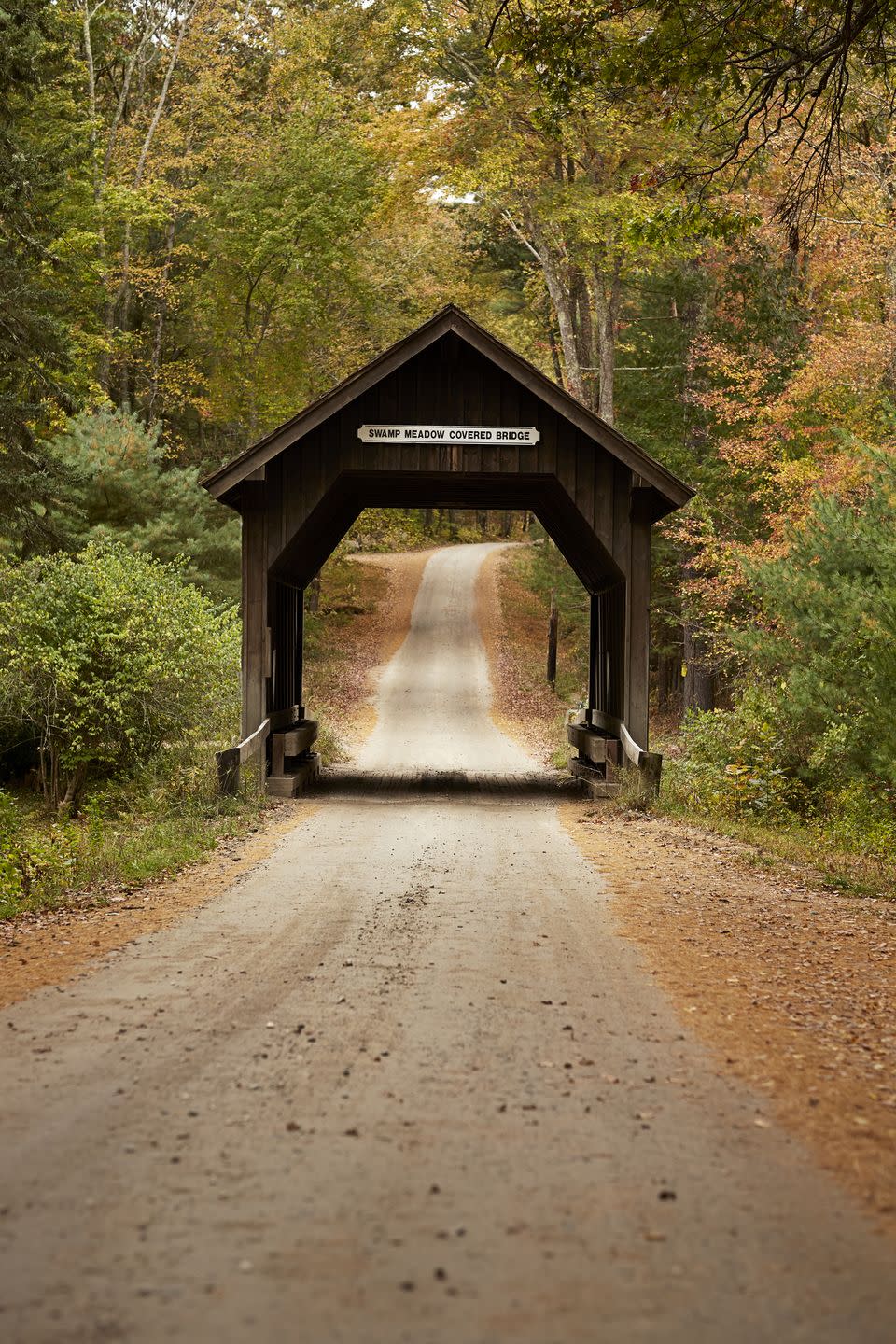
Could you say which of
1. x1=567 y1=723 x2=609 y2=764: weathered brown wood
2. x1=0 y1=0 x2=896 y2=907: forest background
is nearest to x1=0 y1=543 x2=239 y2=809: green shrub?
x1=0 y1=0 x2=896 y2=907: forest background

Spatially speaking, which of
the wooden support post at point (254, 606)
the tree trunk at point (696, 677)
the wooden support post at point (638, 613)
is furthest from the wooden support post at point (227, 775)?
the tree trunk at point (696, 677)

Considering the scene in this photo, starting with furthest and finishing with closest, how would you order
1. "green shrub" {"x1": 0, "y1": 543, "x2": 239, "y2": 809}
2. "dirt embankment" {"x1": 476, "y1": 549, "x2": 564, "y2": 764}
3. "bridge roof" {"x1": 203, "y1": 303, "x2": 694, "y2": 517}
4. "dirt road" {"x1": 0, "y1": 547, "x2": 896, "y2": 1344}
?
1. "dirt embankment" {"x1": 476, "y1": 549, "x2": 564, "y2": 764}
2. "green shrub" {"x1": 0, "y1": 543, "x2": 239, "y2": 809}
3. "bridge roof" {"x1": 203, "y1": 303, "x2": 694, "y2": 517}
4. "dirt road" {"x1": 0, "y1": 547, "x2": 896, "y2": 1344}

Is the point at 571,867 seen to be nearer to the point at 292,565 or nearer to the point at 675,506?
the point at 675,506

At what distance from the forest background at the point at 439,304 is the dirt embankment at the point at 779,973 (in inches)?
89.1

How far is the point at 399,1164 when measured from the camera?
3797 mm

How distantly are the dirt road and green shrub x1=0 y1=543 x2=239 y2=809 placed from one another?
8.07m

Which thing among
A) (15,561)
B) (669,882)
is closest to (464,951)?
(669,882)

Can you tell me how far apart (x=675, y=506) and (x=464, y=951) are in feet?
30.8

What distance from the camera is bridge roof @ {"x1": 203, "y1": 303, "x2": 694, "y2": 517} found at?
14484 mm

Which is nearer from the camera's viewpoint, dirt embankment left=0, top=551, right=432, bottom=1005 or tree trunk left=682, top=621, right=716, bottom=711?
dirt embankment left=0, top=551, right=432, bottom=1005

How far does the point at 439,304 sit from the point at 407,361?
22.3 metres

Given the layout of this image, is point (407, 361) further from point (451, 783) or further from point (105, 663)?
point (451, 783)

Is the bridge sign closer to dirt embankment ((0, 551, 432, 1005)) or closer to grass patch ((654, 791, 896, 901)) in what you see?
dirt embankment ((0, 551, 432, 1005))

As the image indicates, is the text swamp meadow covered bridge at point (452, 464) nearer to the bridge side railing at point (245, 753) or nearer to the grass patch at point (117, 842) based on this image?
the bridge side railing at point (245, 753)
